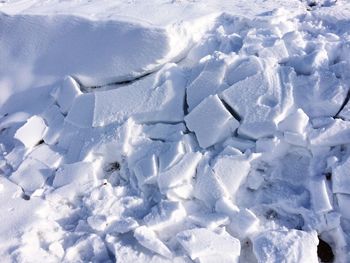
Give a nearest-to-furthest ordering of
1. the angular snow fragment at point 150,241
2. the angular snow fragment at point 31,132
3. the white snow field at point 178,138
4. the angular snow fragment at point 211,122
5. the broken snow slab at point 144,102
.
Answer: the angular snow fragment at point 150,241 < the white snow field at point 178,138 < the angular snow fragment at point 211,122 < the broken snow slab at point 144,102 < the angular snow fragment at point 31,132

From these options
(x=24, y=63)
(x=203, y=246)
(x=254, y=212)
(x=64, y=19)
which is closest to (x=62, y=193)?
(x=203, y=246)

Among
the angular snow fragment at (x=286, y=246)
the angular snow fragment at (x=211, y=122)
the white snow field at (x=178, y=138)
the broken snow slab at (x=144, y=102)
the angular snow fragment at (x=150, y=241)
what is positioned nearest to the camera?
the angular snow fragment at (x=286, y=246)

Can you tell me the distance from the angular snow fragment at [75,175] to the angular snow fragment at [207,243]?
33.4 inches

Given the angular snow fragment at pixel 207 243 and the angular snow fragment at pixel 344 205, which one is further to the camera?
the angular snow fragment at pixel 344 205

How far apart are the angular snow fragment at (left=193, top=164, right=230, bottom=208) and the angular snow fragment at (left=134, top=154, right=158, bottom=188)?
296 mm

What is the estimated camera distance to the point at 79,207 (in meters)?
2.79

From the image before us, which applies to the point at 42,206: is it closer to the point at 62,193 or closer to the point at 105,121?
the point at 62,193

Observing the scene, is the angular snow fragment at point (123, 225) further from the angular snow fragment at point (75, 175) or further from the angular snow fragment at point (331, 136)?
the angular snow fragment at point (331, 136)

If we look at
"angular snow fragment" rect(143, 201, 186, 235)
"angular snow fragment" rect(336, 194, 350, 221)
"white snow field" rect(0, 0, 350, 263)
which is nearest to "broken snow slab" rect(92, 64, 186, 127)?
"white snow field" rect(0, 0, 350, 263)

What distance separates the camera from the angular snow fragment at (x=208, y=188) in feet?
8.73

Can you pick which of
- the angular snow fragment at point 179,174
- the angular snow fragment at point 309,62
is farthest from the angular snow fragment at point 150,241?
the angular snow fragment at point 309,62

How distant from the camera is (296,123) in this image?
2.77 meters

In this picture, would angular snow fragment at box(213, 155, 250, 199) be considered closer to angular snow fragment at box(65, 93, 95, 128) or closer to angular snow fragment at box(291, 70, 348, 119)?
angular snow fragment at box(291, 70, 348, 119)

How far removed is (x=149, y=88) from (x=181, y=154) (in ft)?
2.24
